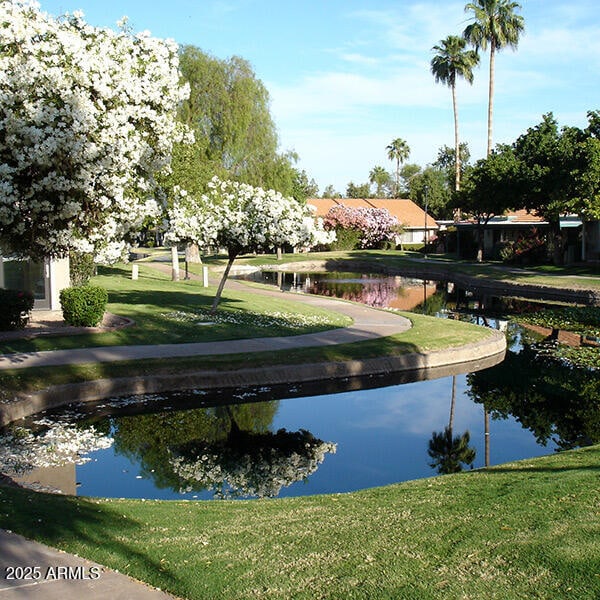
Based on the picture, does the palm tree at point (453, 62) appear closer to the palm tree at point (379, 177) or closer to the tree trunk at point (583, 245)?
the tree trunk at point (583, 245)

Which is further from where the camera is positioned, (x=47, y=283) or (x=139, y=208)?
(x=47, y=283)

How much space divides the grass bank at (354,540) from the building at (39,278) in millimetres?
16211

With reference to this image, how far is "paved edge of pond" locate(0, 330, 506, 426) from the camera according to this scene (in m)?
15.3

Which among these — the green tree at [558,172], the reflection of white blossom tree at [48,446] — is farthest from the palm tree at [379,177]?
the reflection of white blossom tree at [48,446]

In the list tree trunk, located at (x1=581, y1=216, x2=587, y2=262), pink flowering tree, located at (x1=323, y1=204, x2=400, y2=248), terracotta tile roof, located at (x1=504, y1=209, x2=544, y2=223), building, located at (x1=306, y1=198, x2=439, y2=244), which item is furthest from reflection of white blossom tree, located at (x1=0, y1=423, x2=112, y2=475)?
building, located at (x1=306, y1=198, x2=439, y2=244)

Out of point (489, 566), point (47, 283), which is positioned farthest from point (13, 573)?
point (47, 283)

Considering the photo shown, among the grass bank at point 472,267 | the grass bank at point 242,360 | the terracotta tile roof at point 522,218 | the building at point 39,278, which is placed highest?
the terracotta tile roof at point 522,218

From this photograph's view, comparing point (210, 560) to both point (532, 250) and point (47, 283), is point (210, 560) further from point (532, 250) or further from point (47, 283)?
point (532, 250)

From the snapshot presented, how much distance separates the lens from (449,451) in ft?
46.8

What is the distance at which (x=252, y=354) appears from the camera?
62.2 ft

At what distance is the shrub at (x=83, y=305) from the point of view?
2098 centimetres

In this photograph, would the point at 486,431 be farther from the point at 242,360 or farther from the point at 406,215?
the point at 406,215

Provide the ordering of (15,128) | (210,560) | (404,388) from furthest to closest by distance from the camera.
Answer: (404,388)
(15,128)
(210,560)

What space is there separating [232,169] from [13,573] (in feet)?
157
